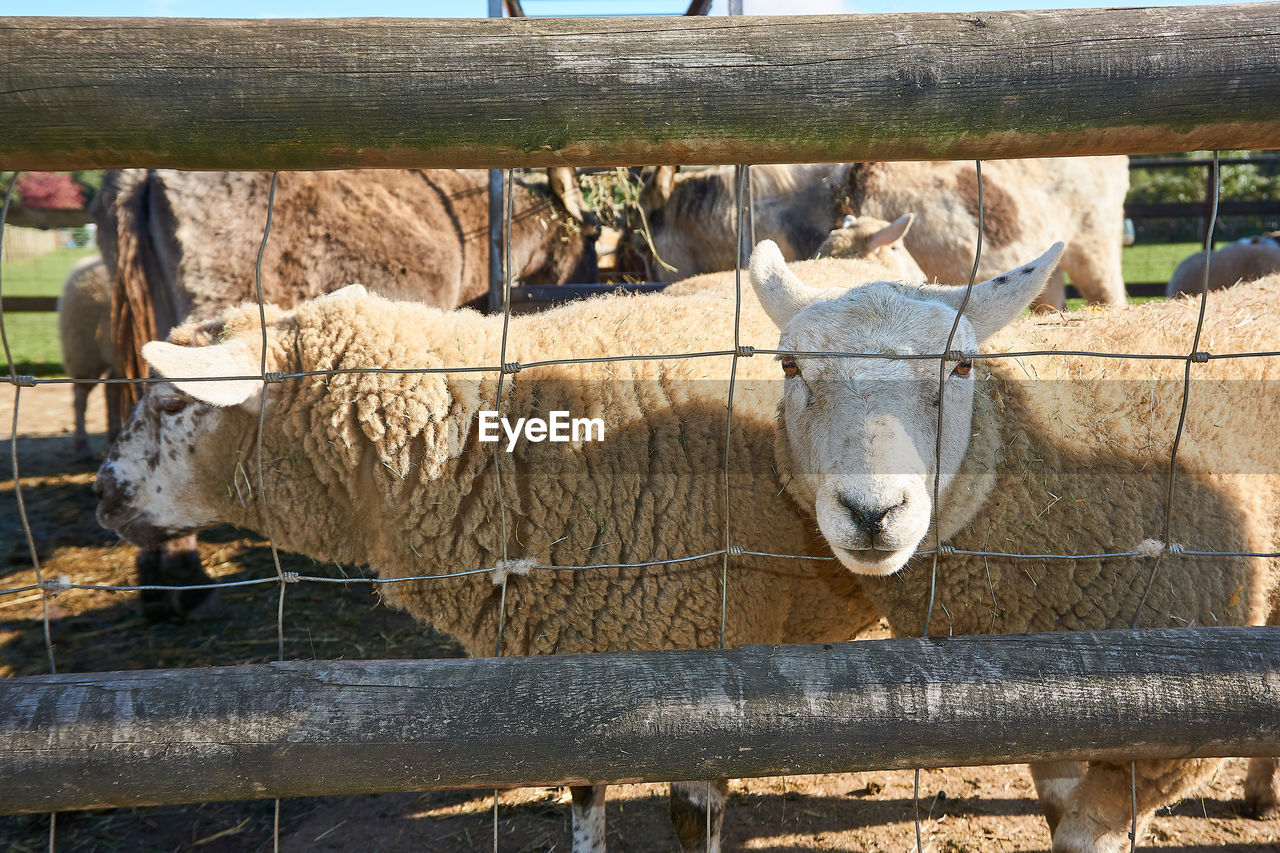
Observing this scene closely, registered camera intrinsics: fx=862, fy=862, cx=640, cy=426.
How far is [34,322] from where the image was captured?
1797cm

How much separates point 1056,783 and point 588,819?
1363mm

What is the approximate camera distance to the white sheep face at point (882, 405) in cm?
187

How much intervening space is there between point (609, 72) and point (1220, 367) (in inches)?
75.2

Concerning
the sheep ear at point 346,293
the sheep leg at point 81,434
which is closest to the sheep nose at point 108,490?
the sheep ear at point 346,293

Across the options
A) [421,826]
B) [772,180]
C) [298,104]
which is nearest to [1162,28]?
[298,104]

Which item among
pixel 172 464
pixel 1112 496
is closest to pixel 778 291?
pixel 1112 496

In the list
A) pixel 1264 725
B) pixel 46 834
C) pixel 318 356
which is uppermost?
pixel 318 356

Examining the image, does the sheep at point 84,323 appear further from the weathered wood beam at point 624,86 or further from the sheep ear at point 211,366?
the weathered wood beam at point 624,86

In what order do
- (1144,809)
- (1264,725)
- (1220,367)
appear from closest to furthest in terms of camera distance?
(1264,725), (1144,809), (1220,367)

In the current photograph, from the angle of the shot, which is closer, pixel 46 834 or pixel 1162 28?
pixel 1162 28

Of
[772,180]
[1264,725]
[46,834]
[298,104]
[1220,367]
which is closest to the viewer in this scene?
[298,104]

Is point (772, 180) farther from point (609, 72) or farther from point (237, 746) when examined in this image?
point (237, 746)

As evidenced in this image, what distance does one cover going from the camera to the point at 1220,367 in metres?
2.31

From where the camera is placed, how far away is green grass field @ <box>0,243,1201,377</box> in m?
12.5
